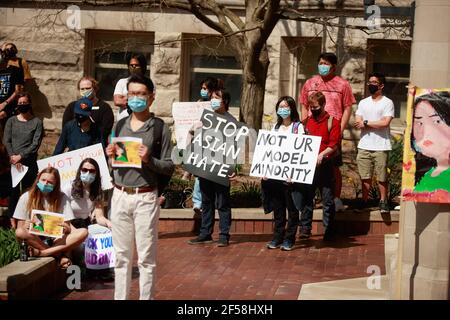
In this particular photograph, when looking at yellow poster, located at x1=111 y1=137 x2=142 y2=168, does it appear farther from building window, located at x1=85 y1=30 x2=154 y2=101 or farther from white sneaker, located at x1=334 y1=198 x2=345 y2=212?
building window, located at x1=85 y1=30 x2=154 y2=101

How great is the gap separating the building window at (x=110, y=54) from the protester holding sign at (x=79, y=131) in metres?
6.63

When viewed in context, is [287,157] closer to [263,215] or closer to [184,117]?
[263,215]

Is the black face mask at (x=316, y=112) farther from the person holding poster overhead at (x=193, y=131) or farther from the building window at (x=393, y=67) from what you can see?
the building window at (x=393, y=67)

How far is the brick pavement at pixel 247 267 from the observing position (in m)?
9.48

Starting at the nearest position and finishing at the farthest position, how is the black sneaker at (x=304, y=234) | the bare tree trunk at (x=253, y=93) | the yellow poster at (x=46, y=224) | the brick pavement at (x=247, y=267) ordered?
the brick pavement at (x=247, y=267), the yellow poster at (x=46, y=224), the black sneaker at (x=304, y=234), the bare tree trunk at (x=253, y=93)

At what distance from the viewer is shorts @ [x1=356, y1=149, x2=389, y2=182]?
42.5ft

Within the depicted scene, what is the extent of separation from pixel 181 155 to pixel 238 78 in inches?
202

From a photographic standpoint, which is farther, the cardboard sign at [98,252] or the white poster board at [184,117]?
the white poster board at [184,117]

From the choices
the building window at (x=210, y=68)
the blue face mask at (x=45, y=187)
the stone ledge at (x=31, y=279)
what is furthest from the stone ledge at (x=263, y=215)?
the building window at (x=210, y=68)

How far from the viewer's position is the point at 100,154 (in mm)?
11297

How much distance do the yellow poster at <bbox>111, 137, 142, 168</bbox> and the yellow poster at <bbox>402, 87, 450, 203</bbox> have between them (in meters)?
2.19

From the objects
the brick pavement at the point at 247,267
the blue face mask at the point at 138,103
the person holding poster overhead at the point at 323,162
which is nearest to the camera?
the blue face mask at the point at 138,103
